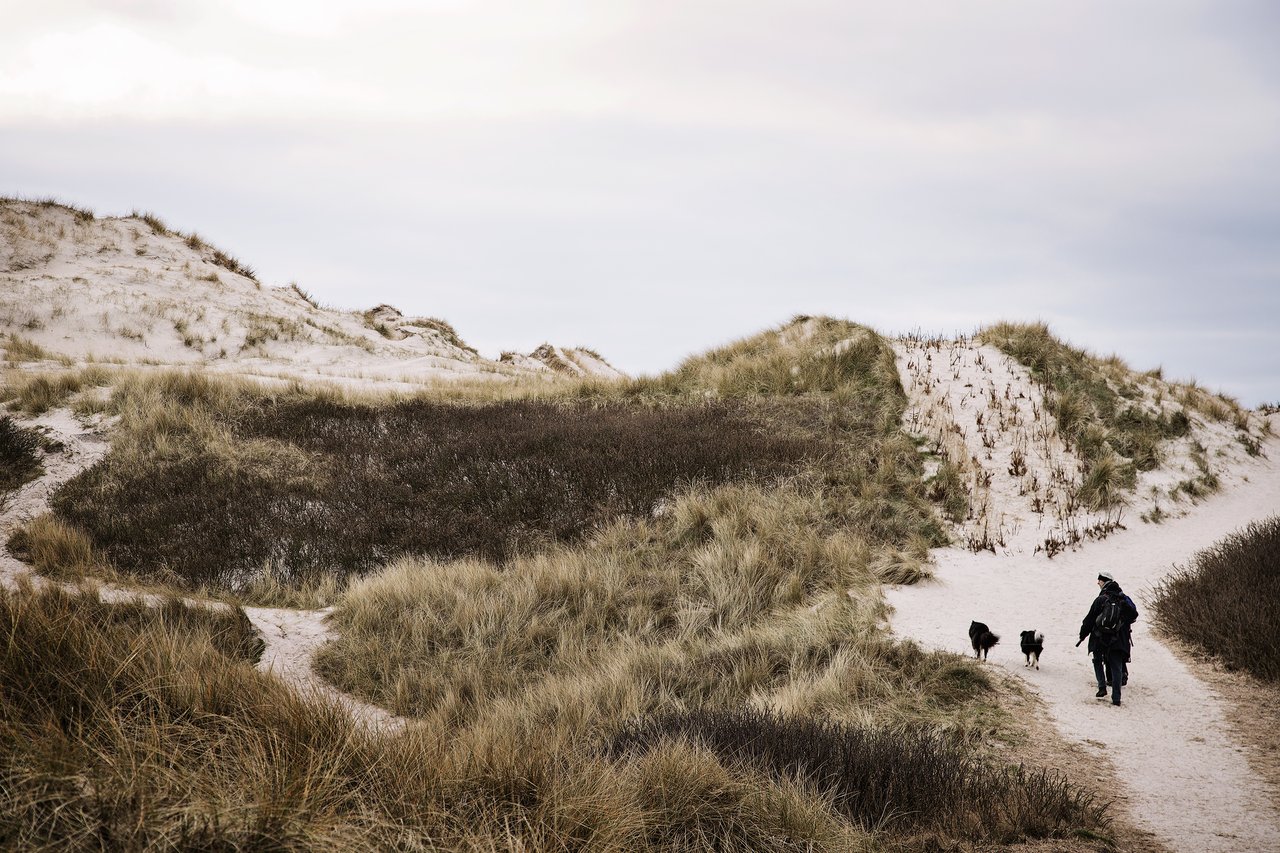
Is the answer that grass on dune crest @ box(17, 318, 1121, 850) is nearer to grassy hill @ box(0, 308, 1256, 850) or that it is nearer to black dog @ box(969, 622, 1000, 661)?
grassy hill @ box(0, 308, 1256, 850)

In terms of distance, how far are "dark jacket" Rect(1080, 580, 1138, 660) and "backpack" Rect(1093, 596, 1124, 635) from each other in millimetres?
31

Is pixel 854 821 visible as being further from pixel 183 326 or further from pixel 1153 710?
pixel 183 326

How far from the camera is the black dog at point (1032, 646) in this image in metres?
7.08

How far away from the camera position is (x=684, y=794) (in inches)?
130

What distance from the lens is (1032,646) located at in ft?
23.2

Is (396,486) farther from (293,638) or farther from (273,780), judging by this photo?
(273,780)

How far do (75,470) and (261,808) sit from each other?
1294 cm

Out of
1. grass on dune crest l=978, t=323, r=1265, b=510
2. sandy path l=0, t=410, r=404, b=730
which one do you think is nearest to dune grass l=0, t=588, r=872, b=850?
sandy path l=0, t=410, r=404, b=730

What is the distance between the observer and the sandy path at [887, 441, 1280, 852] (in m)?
4.58

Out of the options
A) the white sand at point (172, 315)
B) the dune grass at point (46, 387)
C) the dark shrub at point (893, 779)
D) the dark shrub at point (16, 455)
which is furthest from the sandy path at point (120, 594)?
the white sand at point (172, 315)

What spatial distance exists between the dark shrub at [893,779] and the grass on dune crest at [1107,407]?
904cm

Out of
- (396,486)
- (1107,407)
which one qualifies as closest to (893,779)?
(396,486)

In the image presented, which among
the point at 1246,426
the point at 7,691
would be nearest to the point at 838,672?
the point at 7,691

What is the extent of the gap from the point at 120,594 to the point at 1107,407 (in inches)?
651
